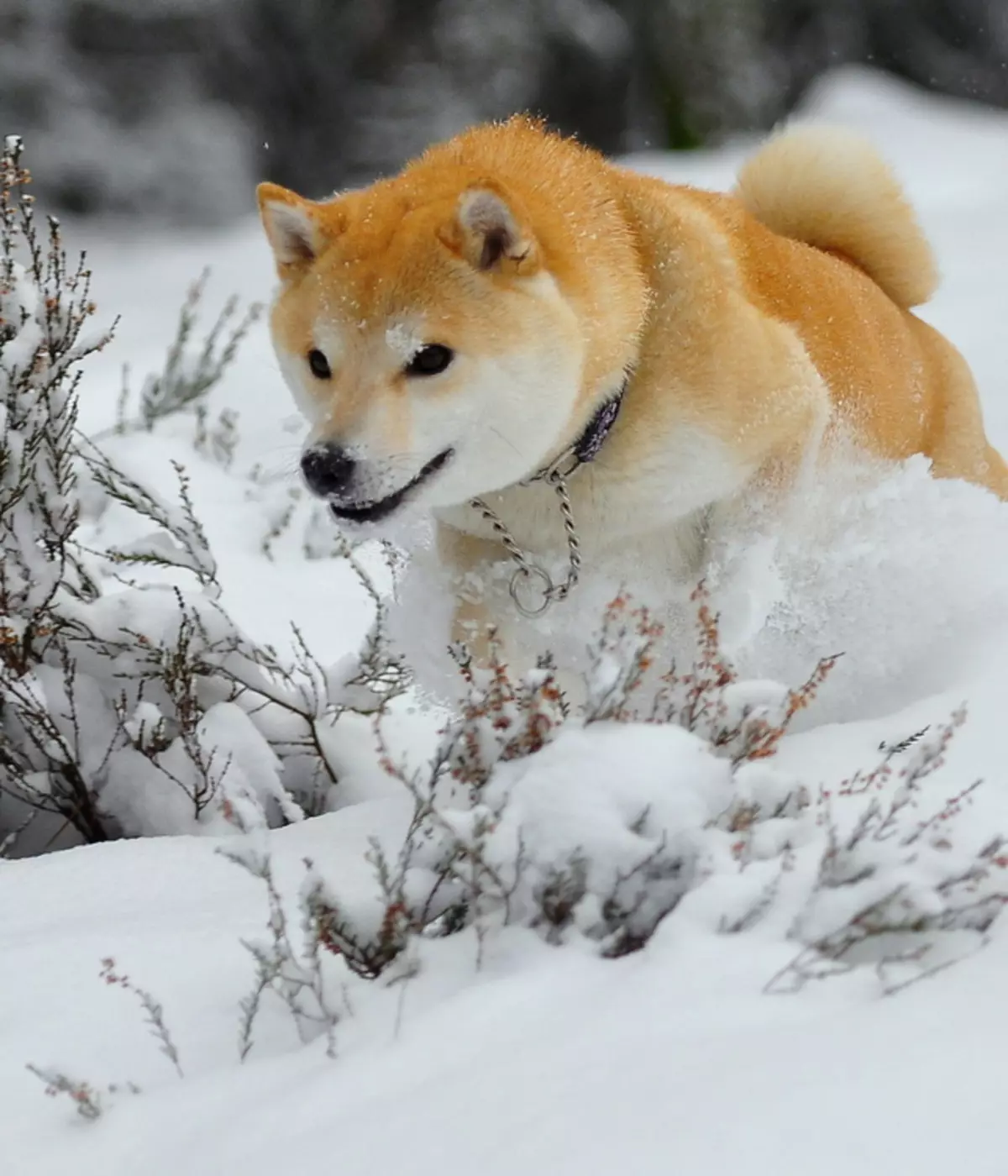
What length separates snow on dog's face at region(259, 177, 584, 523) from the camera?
212 cm

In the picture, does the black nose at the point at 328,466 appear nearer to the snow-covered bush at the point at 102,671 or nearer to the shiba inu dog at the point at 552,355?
the shiba inu dog at the point at 552,355

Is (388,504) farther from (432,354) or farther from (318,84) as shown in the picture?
(318,84)

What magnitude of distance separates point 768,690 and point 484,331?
0.74 m

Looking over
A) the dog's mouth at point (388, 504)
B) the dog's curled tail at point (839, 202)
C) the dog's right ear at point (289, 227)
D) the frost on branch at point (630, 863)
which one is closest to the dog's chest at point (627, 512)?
the dog's mouth at point (388, 504)

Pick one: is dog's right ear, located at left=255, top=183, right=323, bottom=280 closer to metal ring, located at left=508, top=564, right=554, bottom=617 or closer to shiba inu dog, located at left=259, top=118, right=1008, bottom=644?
shiba inu dog, located at left=259, top=118, right=1008, bottom=644

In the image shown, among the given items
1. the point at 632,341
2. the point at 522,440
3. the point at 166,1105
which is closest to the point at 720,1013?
the point at 166,1105

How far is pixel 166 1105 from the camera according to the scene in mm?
1419

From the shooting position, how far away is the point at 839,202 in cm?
328

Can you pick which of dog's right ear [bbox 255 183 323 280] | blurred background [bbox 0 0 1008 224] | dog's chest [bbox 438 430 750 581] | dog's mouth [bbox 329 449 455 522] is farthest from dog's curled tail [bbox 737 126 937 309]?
blurred background [bbox 0 0 1008 224]

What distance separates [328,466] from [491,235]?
48cm

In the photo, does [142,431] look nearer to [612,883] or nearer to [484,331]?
[484,331]

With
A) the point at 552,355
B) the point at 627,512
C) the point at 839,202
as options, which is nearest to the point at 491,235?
the point at 552,355

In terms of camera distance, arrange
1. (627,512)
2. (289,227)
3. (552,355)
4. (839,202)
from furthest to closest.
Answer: (839,202), (627,512), (289,227), (552,355)

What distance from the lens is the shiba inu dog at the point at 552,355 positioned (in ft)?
7.05
